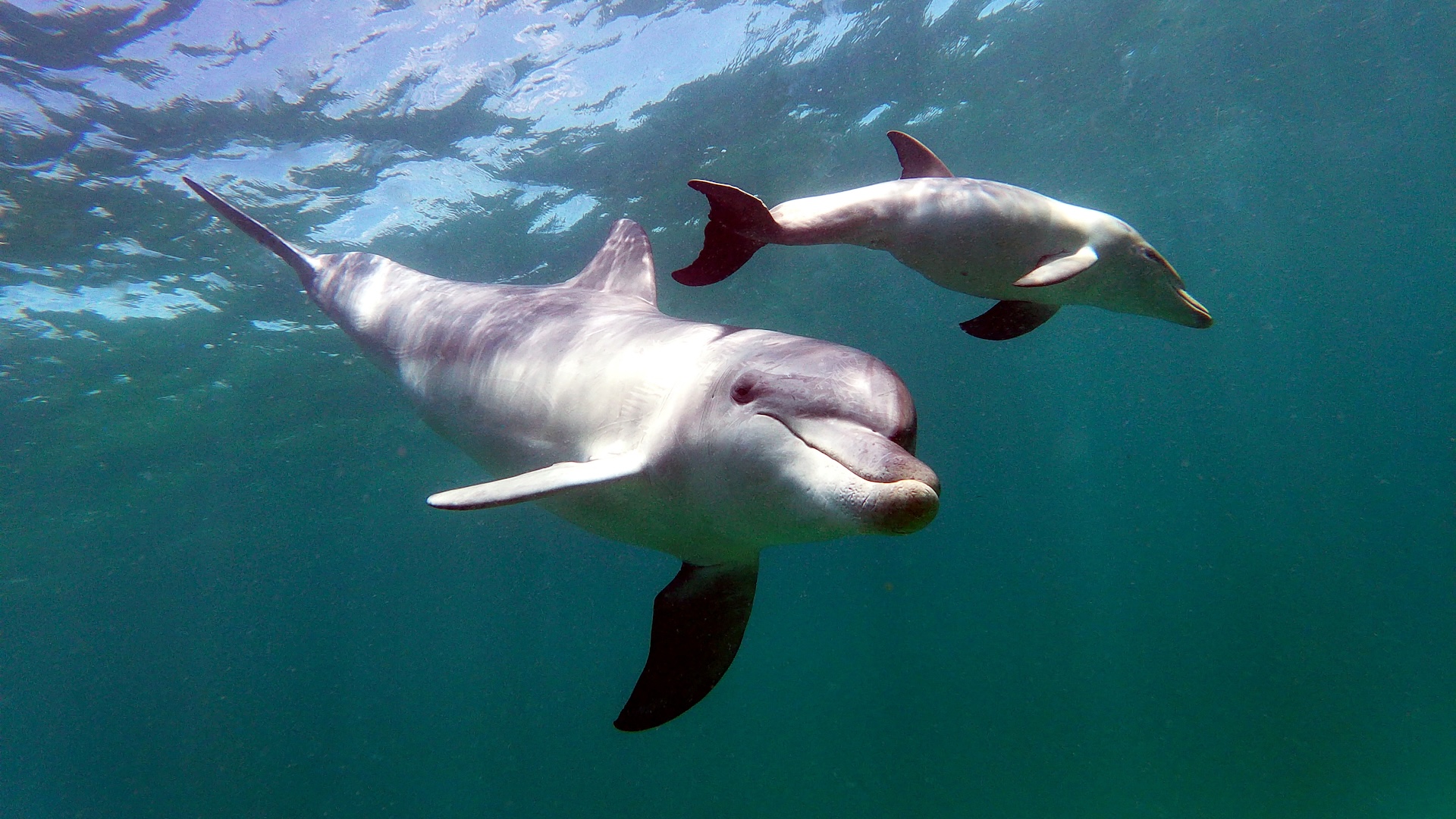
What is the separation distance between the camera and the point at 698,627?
9.76 feet

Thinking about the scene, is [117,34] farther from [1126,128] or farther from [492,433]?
[1126,128]

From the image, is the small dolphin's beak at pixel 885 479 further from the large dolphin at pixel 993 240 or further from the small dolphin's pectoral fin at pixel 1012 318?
the small dolphin's pectoral fin at pixel 1012 318

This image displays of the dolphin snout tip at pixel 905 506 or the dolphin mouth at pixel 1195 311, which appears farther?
the dolphin mouth at pixel 1195 311

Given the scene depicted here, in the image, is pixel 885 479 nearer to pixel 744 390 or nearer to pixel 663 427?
pixel 744 390

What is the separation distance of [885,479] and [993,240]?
2582 mm

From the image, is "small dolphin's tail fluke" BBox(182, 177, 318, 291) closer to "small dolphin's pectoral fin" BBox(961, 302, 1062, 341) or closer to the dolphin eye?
the dolphin eye

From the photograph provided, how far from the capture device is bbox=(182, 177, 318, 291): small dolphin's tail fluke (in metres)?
4.98

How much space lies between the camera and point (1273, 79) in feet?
60.6

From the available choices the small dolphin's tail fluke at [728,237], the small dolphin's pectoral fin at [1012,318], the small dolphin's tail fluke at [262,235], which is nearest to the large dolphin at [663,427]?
the small dolphin's tail fluke at [262,235]

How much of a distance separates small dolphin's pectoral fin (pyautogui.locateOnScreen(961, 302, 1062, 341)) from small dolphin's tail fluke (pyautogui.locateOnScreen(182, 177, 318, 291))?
5270 millimetres

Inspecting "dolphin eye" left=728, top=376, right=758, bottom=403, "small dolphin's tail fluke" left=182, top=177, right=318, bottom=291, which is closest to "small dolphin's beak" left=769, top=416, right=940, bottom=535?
"dolphin eye" left=728, top=376, right=758, bottom=403

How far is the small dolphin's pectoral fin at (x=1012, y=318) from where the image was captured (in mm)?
4078

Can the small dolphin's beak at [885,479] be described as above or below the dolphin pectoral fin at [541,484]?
above

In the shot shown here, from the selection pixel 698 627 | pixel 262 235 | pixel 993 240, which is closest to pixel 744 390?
pixel 698 627
